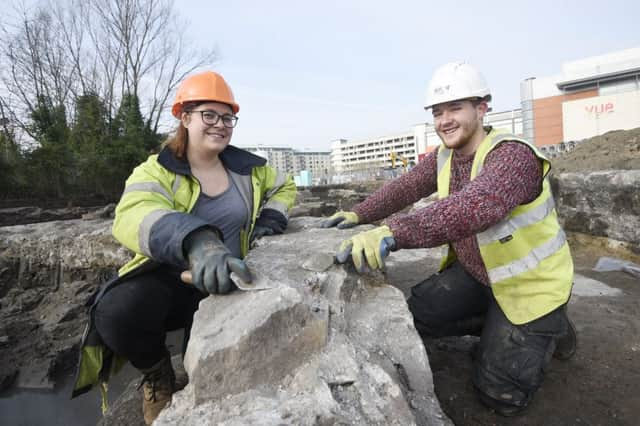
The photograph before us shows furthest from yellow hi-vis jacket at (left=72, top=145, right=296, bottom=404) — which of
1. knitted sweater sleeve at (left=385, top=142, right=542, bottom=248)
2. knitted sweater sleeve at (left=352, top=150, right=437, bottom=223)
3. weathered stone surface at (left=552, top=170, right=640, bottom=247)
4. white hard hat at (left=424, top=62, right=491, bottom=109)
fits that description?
weathered stone surface at (left=552, top=170, right=640, bottom=247)

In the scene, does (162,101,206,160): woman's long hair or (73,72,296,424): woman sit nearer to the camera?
(73,72,296,424): woman

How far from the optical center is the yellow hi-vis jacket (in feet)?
5.01

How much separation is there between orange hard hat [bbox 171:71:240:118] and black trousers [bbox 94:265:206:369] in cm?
89

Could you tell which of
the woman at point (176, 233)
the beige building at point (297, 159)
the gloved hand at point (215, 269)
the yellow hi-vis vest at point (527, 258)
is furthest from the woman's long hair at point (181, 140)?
the beige building at point (297, 159)

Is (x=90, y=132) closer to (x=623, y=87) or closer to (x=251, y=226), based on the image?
(x=251, y=226)

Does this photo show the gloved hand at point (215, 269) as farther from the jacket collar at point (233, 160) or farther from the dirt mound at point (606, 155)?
the dirt mound at point (606, 155)

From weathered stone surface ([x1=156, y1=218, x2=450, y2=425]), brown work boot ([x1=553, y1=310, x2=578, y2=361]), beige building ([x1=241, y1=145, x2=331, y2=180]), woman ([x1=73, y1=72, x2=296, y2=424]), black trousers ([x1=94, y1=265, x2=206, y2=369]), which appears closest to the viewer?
weathered stone surface ([x1=156, y1=218, x2=450, y2=425])

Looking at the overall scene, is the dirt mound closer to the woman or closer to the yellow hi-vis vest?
the yellow hi-vis vest

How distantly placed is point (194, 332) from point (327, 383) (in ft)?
1.53

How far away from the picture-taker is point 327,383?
1118 millimetres

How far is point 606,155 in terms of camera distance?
19.3 ft

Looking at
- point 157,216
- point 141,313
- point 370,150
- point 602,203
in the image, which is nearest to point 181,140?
point 157,216

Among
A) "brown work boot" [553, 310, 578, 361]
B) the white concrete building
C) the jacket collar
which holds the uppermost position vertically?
the white concrete building

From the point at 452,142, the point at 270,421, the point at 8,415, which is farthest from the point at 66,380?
the point at 452,142
